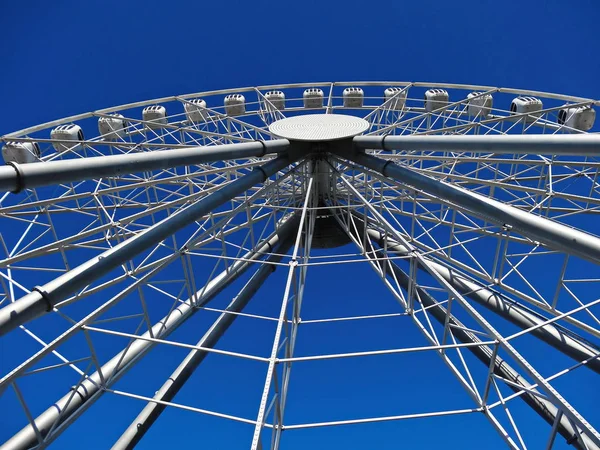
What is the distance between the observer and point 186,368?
43.5 feet

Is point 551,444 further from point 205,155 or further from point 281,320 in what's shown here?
point 205,155

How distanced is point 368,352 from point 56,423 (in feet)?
24.7

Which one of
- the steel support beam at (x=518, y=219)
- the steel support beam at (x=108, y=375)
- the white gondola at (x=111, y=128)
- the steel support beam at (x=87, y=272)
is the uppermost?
the white gondola at (x=111, y=128)

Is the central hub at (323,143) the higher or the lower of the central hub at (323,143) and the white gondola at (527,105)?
the lower

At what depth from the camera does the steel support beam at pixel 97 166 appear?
6402 millimetres

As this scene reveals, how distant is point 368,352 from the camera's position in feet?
31.7

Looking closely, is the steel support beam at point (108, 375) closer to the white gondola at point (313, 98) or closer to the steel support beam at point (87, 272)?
the steel support beam at point (87, 272)

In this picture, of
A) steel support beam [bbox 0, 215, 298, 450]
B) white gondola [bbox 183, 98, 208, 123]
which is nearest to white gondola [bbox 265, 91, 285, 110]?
white gondola [bbox 183, 98, 208, 123]

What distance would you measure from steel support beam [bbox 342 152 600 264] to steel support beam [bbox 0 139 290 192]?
5.00m

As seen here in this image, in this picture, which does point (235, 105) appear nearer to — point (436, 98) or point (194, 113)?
point (194, 113)

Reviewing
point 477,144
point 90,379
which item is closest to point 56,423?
point 90,379

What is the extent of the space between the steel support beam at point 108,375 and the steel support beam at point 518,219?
5221 mm

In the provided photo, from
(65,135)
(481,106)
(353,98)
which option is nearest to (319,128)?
(353,98)

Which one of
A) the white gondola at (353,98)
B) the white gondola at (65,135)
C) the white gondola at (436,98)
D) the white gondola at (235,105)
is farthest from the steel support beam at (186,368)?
the white gondola at (436,98)
